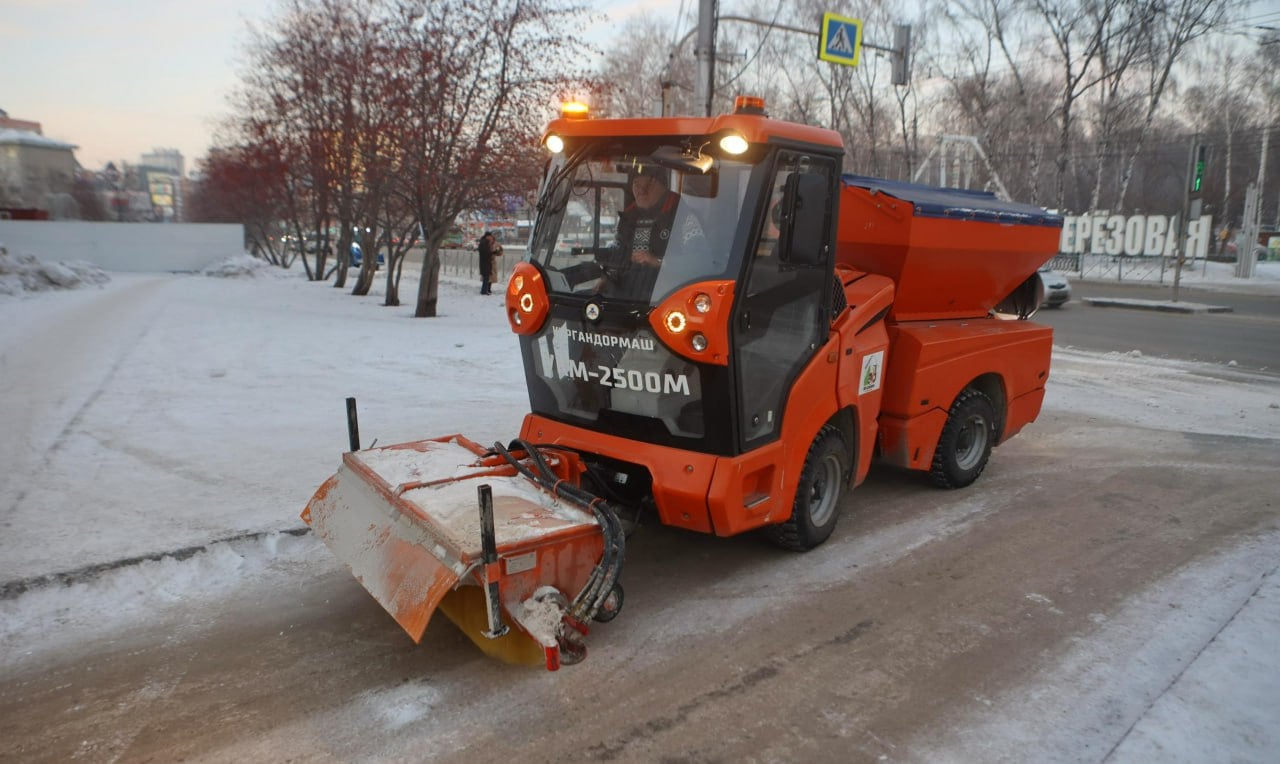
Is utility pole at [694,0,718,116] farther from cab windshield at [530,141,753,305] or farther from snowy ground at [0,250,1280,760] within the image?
cab windshield at [530,141,753,305]

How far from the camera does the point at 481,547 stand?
11.7ft

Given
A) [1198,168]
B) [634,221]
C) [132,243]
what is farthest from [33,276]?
[1198,168]

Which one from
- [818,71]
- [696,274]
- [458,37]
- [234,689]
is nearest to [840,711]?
[696,274]

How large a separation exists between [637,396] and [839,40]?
13.1m

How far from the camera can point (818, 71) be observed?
3253 cm

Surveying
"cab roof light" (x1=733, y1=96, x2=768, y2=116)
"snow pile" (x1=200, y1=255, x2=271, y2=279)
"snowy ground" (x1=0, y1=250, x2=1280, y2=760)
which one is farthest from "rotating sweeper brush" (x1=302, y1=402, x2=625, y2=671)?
"snow pile" (x1=200, y1=255, x2=271, y2=279)

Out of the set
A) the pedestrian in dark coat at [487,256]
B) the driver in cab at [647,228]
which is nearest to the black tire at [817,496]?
the driver in cab at [647,228]

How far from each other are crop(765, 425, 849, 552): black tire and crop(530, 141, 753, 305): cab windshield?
4.50 feet

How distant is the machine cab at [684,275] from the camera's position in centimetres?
432

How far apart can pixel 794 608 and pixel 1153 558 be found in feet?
8.14

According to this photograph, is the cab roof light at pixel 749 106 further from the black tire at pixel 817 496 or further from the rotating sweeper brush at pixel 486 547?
the rotating sweeper brush at pixel 486 547

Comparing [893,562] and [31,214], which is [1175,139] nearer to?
[893,562]

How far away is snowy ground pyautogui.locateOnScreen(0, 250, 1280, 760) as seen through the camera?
13.2 feet

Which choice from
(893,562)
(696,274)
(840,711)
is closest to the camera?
(840,711)
